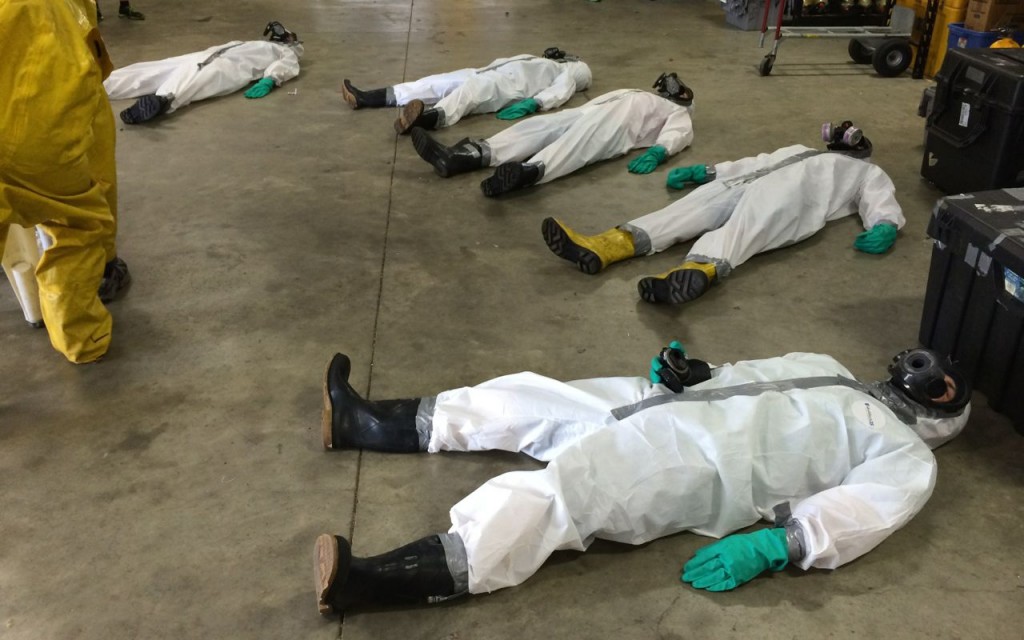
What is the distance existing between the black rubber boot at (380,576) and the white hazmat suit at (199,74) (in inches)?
160

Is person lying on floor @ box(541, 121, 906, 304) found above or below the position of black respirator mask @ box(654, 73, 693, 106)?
below

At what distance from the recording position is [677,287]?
3.06 m

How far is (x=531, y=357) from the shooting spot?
112 inches

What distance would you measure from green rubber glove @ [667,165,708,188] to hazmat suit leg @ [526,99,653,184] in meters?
0.48

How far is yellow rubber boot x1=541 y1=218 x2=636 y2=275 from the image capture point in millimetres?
3307

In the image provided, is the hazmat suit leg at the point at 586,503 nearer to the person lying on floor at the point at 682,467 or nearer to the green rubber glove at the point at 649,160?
the person lying on floor at the point at 682,467

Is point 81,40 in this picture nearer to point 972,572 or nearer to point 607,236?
point 607,236

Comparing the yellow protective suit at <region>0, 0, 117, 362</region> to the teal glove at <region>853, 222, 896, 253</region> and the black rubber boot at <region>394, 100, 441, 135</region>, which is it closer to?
the black rubber boot at <region>394, 100, 441, 135</region>

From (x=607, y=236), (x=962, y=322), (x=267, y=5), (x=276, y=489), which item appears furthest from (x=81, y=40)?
(x=267, y=5)

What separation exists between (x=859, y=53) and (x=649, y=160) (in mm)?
2797

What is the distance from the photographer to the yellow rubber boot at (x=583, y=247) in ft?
10.8

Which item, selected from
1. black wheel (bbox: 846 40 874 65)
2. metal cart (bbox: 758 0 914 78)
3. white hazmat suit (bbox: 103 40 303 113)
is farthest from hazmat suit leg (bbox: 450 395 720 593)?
black wheel (bbox: 846 40 874 65)

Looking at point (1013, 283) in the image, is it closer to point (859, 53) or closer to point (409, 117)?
point (409, 117)

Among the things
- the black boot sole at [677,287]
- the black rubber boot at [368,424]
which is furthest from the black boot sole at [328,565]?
the black boot sole at [677,287]
